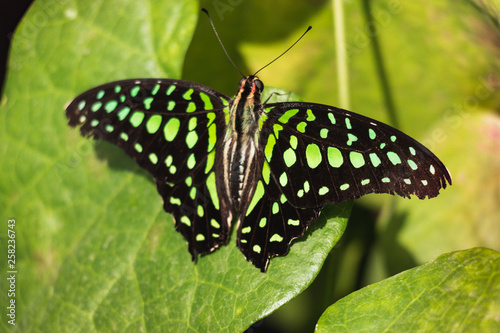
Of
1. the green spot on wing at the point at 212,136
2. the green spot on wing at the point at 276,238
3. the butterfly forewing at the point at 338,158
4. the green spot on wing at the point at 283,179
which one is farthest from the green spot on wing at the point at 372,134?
the green spot on wing at the point at 212,136

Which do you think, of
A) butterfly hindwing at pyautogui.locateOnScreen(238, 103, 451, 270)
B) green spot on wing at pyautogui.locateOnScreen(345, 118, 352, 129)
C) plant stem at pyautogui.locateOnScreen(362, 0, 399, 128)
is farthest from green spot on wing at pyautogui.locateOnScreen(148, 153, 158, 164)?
plant stem at pyautogui.locateOnScreen(362, 0, 399, 128)

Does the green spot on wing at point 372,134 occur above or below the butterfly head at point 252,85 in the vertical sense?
above

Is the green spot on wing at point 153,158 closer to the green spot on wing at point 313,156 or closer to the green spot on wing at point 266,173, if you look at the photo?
the green spot on wing at point 266,173

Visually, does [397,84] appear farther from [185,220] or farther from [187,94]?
[185,220]

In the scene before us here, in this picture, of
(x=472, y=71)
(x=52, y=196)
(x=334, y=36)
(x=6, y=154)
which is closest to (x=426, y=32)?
(x=472, y=71)

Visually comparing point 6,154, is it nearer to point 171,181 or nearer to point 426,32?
point 171,181

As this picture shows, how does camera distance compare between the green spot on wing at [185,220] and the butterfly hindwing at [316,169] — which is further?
the green spot on wing at [185,220]

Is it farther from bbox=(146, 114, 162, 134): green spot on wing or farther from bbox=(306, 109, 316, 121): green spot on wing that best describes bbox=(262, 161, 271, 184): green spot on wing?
bbox=(146, 114, 162, 134): green spot on wing
